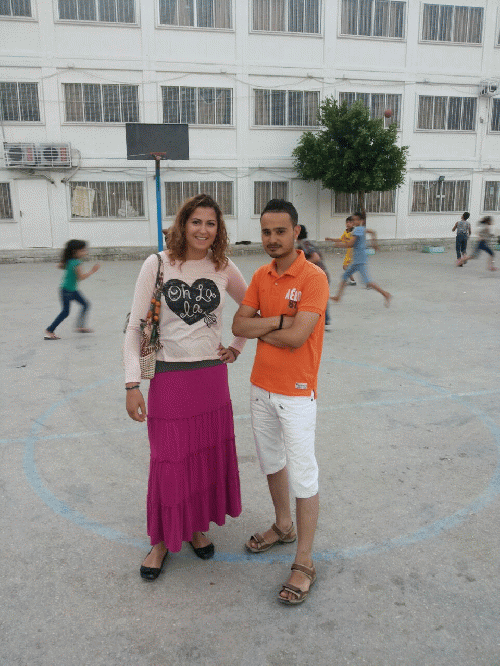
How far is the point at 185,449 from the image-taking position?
2.81 metres

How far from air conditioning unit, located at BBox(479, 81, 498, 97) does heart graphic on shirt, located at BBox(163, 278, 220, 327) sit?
73.9ft

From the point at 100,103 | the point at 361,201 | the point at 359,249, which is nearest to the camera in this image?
the point at 359,249

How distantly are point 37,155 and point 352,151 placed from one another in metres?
10.4

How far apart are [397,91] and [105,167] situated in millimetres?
11291

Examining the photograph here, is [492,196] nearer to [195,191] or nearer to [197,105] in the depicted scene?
[195,191]

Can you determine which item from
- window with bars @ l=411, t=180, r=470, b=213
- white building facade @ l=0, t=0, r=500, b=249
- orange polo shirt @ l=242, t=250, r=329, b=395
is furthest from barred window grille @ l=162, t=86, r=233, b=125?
orange polo shirt @ l=242, t=250, r=329, b=395

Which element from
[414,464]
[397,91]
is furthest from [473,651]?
[397,91]

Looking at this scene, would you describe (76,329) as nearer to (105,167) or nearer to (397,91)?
(105,167)

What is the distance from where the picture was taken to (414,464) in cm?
404

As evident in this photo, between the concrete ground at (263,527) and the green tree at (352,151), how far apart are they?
13292 millimetres

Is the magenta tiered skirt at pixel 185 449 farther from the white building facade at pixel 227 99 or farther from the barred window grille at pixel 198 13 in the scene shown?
the barred window grille at pixel 198 13

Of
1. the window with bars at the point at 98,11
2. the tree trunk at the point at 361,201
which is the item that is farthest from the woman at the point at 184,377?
the window with bars at the point at 98,11

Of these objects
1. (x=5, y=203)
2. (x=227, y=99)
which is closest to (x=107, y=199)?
(x=5, y=203)

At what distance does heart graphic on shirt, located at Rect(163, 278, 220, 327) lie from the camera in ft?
9.04
